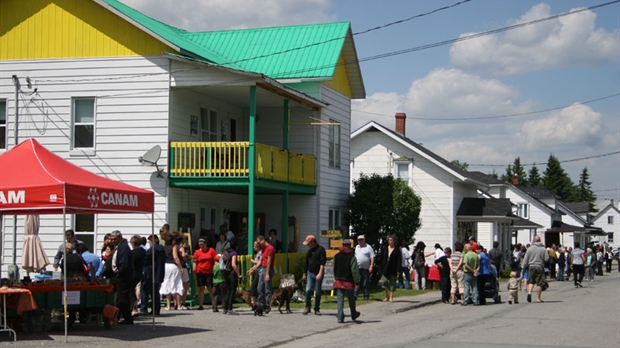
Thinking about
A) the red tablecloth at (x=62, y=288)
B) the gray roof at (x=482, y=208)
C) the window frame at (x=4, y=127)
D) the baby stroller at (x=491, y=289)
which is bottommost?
the baby stroller at (x=491, y=289)

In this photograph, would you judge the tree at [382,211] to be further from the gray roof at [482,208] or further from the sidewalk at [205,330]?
the gray roof at [482,208]

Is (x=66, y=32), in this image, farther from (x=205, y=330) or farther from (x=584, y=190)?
(x=584, y=190)

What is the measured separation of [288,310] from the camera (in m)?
21.2

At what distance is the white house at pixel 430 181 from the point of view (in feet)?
148

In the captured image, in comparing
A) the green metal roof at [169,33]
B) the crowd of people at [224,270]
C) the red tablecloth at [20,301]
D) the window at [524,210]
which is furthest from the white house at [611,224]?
the red tablecloth at [20,301]

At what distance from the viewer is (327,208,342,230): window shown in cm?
3338

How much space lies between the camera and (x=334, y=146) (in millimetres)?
33875

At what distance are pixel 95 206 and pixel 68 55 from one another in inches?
493

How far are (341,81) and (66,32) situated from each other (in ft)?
38.5

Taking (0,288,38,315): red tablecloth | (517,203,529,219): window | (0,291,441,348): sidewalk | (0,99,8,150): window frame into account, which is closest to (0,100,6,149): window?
(0,99,8,150): window frame

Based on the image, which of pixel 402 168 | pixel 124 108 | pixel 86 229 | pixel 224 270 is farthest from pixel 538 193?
pixel 224 270

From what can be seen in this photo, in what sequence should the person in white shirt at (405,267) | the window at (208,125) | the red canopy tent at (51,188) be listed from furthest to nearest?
the person in white shirt at (405,267)
the window at (208,125)
the red canopy tent at (51,188)

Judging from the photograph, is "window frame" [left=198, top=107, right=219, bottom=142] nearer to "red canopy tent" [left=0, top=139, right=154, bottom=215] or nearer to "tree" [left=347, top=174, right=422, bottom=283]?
"tree" [left=347, top=174, right=422, bottom=283]

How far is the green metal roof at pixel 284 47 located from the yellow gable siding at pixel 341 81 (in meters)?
1.11
